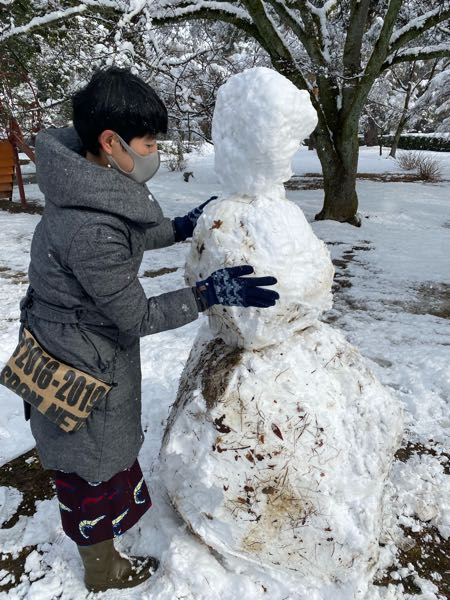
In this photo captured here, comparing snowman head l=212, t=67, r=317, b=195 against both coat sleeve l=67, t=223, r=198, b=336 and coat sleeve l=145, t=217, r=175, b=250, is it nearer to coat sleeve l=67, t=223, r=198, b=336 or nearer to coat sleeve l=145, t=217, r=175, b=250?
coat sleeve l=145, t=217, r=175, b=250

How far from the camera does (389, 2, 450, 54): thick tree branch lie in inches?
234

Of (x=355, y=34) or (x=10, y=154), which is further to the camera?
(x=10, y=154)

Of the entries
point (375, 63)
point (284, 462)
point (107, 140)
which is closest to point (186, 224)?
point (107, 140)

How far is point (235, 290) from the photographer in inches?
58.9

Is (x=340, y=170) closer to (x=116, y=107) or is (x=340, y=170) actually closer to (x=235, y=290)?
(x=235, y=290)

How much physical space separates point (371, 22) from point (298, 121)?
14310 mm

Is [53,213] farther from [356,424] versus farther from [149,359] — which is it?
[149,359]

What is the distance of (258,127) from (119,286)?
732 millimetres

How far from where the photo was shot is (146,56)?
6426 mm

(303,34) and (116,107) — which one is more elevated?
(303,34)

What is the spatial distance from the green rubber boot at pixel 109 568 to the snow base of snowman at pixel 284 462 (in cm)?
31

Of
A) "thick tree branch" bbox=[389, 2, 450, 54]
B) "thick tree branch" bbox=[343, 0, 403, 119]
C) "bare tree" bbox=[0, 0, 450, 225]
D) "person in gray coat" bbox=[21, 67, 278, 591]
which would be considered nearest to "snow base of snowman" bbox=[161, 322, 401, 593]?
"person in gray coat" bbox=[21, 67, 278, 591]

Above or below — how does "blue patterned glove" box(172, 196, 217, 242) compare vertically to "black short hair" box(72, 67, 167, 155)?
below

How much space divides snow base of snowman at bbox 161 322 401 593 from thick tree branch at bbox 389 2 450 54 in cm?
622
